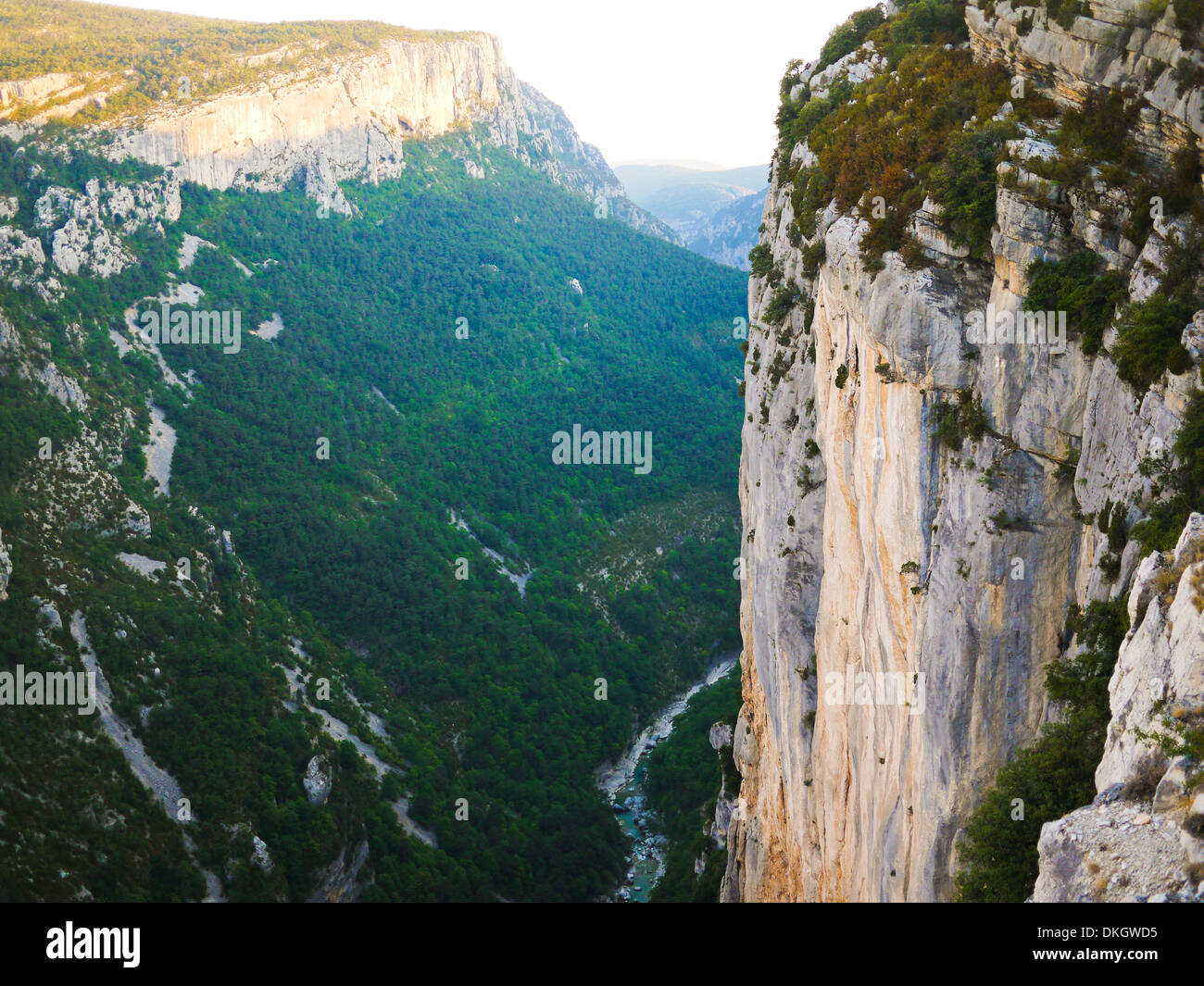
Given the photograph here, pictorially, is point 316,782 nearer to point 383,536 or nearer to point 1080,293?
point 383,536

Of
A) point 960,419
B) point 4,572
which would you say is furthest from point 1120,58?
point 4,572

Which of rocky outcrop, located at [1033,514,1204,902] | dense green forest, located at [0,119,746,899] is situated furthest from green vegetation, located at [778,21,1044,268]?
dense green forest, located at [0,119,746,899]

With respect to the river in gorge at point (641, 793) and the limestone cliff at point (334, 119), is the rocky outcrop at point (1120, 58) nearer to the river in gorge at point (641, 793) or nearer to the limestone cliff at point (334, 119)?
the river in gorge at point (641, 793)

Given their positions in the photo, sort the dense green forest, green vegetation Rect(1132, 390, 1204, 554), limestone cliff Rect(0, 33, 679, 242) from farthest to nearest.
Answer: limestone cliff Rect(0, 33, 679, 242) → the dense green forest → green vegetation Rect(1132, 390, 1204, 554)

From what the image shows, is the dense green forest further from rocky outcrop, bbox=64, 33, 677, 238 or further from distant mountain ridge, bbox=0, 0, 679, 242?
distant mountain ridge, bbox=0, 0, 679, 242
